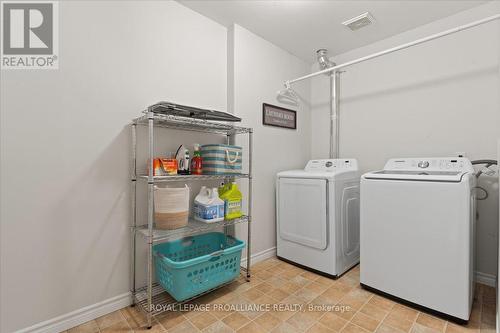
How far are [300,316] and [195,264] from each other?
30.4 inches

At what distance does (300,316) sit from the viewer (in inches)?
62.2

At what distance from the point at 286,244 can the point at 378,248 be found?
2.96 feet

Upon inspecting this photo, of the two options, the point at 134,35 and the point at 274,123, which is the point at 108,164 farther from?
the point at 274,123

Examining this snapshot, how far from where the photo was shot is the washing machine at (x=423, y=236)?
1.46 meters

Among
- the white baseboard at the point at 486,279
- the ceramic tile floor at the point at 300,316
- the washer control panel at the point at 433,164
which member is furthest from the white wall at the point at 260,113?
the white baseboard at the point at 486,279

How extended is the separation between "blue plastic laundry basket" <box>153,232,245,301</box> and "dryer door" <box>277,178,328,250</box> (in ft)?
2.06

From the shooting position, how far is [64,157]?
4.73 ft

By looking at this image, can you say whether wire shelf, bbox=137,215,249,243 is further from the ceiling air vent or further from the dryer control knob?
the ceiling air vent

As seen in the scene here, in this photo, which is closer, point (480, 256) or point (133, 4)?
point (133, 4)

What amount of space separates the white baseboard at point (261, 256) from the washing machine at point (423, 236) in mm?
958

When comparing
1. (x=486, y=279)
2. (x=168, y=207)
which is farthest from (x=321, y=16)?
(x=486, y=279)

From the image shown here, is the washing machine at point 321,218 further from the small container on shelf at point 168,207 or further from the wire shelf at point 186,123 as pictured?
the small container on shelf at point 168,207

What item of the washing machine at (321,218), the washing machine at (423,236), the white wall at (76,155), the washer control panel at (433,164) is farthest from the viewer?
the washing machine at (321,218)

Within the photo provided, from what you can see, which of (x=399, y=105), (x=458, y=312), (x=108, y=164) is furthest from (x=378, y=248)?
(x=108, y=164)
